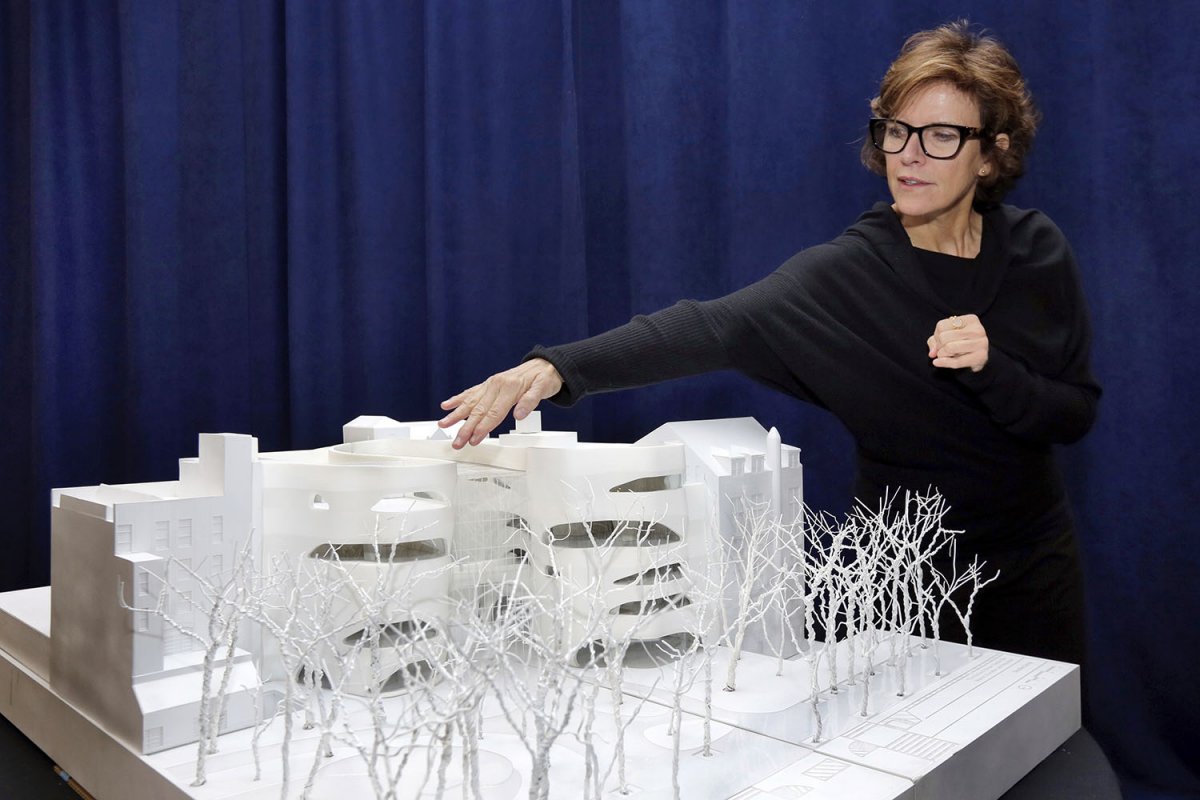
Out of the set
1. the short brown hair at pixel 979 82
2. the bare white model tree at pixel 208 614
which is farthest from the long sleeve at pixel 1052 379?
the bare white model tree at pixel 208 614

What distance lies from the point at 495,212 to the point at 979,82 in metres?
1.62

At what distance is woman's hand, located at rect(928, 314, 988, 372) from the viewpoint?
164cm

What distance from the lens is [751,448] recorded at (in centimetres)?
185

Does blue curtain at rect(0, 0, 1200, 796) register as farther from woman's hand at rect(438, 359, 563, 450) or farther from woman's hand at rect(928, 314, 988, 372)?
woman's hand at rect(438, 359, 563, 450)

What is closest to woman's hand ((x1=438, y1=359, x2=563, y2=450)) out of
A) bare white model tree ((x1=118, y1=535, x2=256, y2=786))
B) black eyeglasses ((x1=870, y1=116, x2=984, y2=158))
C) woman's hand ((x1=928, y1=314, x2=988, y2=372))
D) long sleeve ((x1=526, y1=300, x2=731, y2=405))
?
long sleeve ((x1=526, y1=300, x2=731, y2=405))

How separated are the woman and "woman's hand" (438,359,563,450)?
0.14 m

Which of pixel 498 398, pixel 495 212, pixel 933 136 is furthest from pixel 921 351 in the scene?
pixel 495 212

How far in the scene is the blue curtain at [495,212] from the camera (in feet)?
7.12

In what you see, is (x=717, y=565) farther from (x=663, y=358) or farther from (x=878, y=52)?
(x=878, y=52)

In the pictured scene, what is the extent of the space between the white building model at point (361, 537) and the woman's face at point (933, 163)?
53cm

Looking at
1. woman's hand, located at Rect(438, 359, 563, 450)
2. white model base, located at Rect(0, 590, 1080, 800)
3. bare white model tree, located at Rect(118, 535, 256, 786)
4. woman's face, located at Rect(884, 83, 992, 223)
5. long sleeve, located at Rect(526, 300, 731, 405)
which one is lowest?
white model base, located at Rect(0, 590, 1080, 800)

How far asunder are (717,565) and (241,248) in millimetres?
2253

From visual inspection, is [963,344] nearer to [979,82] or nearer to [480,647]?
[979,82]

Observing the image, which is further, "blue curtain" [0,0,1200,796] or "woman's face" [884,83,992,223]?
"blue curtain" [0,0,1200,796]
